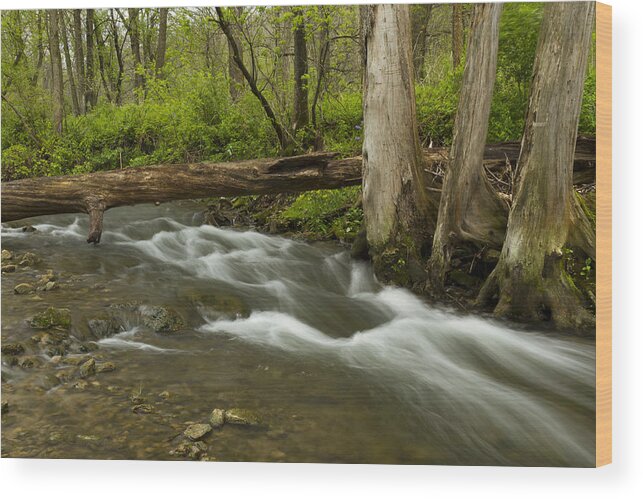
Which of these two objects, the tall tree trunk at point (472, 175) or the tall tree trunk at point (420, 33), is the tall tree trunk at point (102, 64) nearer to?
the tall tree trunk at point (420, 33)

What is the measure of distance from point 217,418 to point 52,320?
127cm

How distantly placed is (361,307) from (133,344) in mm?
1460

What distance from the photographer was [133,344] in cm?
308

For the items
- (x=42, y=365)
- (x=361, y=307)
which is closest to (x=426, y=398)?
(x=361, y=307)

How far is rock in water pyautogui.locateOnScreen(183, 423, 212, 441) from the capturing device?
266cm

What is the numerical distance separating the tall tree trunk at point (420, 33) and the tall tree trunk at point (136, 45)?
1906 mm

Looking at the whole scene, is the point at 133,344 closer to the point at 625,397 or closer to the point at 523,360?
the point at 523,360

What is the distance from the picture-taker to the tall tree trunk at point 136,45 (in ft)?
11.2

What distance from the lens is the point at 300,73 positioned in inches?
159

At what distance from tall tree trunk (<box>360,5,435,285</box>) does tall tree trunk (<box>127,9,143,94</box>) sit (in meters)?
1.62

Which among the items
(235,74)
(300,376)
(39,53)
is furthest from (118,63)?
(300,376)

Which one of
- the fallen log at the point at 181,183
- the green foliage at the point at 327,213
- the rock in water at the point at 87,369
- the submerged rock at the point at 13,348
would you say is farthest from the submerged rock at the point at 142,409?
the green foliage at the point at 327,213

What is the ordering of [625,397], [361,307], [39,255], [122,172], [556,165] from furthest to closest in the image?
[122,172] < [39,255] < [361,307] < [556,165] < [625,397]

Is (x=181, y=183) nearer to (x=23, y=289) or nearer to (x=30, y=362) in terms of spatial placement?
(x=23, y=289)
